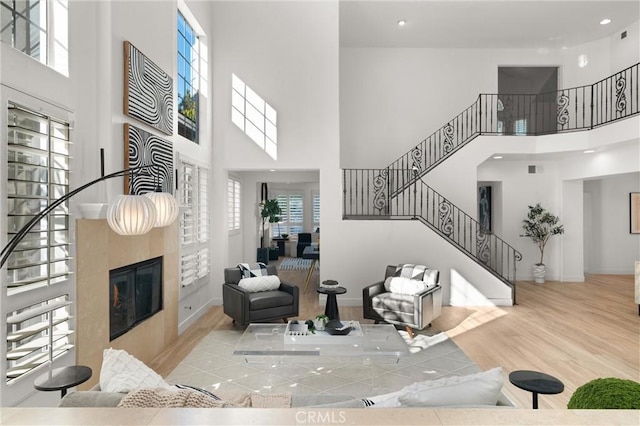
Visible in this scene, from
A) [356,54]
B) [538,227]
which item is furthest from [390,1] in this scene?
[538,227]

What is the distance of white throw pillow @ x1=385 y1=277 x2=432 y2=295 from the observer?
5602 mm

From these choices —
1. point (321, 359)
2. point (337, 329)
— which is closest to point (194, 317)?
point (321, 359)

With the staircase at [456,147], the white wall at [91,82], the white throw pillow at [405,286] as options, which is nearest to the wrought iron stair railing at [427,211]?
the staircase at [456,147]

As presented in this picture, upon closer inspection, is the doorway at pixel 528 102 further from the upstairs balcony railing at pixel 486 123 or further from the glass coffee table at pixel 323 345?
the glass coffee table at pixel 323 345

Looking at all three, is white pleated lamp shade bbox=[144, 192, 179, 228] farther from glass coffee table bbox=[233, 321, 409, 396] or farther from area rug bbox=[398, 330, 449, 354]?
area rug bbox=[398, 330, 449, 354]

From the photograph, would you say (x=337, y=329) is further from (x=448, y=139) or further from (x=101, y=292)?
(x=448, y=139)

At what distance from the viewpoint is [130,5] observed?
399 centimetres

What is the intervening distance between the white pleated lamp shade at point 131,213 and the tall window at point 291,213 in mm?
12617

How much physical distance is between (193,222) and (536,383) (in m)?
5.12

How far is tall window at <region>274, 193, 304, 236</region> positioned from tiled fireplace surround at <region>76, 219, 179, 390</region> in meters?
10.6

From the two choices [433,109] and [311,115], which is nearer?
[311,115]

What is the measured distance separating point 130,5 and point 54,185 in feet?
7.57

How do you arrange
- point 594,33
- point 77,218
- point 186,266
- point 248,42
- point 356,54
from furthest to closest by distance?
1. point 356,54
2. point 594,33
3. point 248,42
4. point 186,266
5. point 77,218

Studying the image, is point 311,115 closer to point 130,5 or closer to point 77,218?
point 130,5
